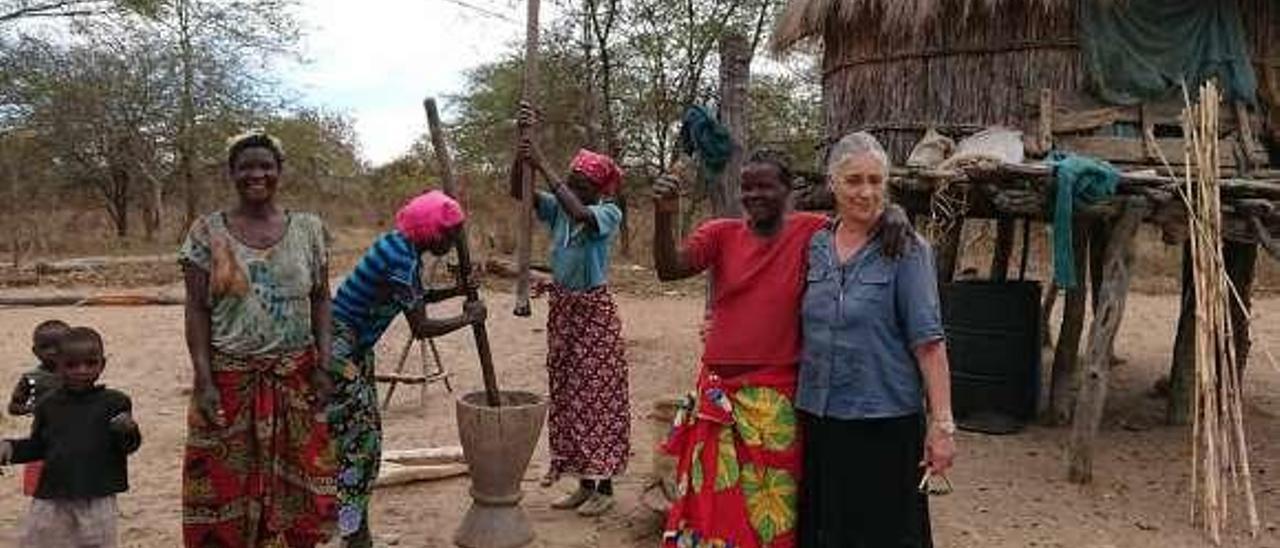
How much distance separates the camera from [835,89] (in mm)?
8312

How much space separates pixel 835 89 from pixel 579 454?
4538mm

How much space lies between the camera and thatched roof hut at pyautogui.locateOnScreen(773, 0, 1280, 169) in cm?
698

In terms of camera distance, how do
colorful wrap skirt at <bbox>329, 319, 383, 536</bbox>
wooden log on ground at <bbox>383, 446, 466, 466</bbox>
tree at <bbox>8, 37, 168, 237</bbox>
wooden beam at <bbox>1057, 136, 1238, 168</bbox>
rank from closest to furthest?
colorful wrap skirt at <bbox>329, 319, 383, 536</bbox>
wooden log on ground at <bbox>383, 446, 466, 466</bbox>
wooden beam at <bbox>1057, 136, 1238, 168</bbox>
tree at <bbox>8, 37, 168, 237</bbox>

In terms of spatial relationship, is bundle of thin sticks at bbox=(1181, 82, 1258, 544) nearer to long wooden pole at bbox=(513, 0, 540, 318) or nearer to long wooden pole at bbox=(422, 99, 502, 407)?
long wooden pole at bbox=(513, 0, 540, 318)

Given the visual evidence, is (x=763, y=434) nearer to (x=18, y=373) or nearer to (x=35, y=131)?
(x=18, y=373)

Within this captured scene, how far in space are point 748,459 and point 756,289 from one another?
441 millimetres

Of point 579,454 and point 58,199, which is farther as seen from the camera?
point 58,199

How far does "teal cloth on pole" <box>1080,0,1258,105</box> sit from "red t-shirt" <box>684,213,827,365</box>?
15.8 ft

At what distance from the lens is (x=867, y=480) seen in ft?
8.98

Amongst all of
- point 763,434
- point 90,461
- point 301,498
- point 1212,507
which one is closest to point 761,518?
point 763,434

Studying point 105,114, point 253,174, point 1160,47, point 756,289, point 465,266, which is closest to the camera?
point 756,289

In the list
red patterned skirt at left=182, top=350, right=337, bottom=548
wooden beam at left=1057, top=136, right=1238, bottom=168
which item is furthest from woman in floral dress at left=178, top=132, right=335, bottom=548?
wooden beam at left=1057, top=136, right=1238, bottom=168

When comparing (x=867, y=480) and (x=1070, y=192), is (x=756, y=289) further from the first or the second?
(x=1070, y=192)

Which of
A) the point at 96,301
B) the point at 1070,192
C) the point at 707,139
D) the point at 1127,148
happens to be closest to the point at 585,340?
the point at 707,139
